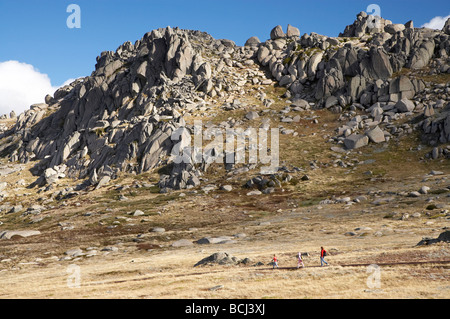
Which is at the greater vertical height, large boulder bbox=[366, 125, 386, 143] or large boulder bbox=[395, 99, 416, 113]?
large boulder bbox=[395, 99, 416, 113]

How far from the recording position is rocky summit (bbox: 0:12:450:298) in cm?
4831

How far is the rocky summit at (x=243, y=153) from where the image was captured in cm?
4831

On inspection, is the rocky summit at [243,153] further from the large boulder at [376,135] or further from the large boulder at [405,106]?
the large boulder at [405,106]

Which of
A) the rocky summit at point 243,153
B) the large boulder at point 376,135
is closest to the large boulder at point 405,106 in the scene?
the rocky summit at point 243,153

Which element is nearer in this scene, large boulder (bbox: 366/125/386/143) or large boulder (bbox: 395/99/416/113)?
large boulder (bbox: 366/125/386/143)

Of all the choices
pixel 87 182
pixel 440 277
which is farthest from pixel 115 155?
pixel 440 277

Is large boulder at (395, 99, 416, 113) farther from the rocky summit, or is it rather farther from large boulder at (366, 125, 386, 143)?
large boulder at (366, 125, 386, 143)

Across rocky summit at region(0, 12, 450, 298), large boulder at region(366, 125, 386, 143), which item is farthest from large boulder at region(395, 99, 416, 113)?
large boulder at region(366, 125, 386, 143)

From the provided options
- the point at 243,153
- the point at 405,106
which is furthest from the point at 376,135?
the point at 243,153

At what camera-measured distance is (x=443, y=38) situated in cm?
11306

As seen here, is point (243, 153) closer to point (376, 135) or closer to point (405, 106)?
point (376, 135)

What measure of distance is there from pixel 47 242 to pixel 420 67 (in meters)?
119
